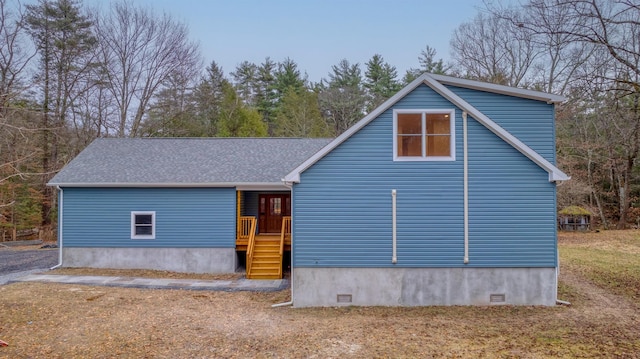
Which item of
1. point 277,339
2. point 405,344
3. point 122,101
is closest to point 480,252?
point 405,344

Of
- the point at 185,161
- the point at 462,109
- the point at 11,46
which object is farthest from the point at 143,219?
the point at 462,109

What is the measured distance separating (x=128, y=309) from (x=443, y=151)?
874 cm

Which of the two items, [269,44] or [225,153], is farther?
[269,44]

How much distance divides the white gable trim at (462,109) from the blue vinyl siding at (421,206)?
0.15 meters

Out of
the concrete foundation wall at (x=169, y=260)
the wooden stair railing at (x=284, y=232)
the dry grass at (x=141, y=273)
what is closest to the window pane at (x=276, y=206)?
the wooden stair railing at (x=284, y=232)

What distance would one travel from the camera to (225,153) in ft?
53.9

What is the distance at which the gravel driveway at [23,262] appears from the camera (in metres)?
13.5

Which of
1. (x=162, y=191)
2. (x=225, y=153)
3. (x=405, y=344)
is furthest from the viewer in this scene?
(x=225, y=153)

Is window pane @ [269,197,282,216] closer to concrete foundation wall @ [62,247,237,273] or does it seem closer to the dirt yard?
concrete foundation wall @ [62,247,237,273]

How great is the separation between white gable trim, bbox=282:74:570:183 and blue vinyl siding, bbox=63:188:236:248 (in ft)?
18.2

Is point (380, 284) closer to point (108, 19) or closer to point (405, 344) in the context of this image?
point (405, 344)

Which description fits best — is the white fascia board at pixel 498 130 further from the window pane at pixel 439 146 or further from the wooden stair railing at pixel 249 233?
the wooden stair railing at pixel 249 233

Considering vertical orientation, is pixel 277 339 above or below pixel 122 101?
below

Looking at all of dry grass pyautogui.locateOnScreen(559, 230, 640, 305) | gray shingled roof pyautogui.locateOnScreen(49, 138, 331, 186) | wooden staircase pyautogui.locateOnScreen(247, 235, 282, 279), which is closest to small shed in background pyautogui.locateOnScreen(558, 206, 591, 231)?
dry grass pyautogui.locateOnScreen(559, 230, 640, 305)
